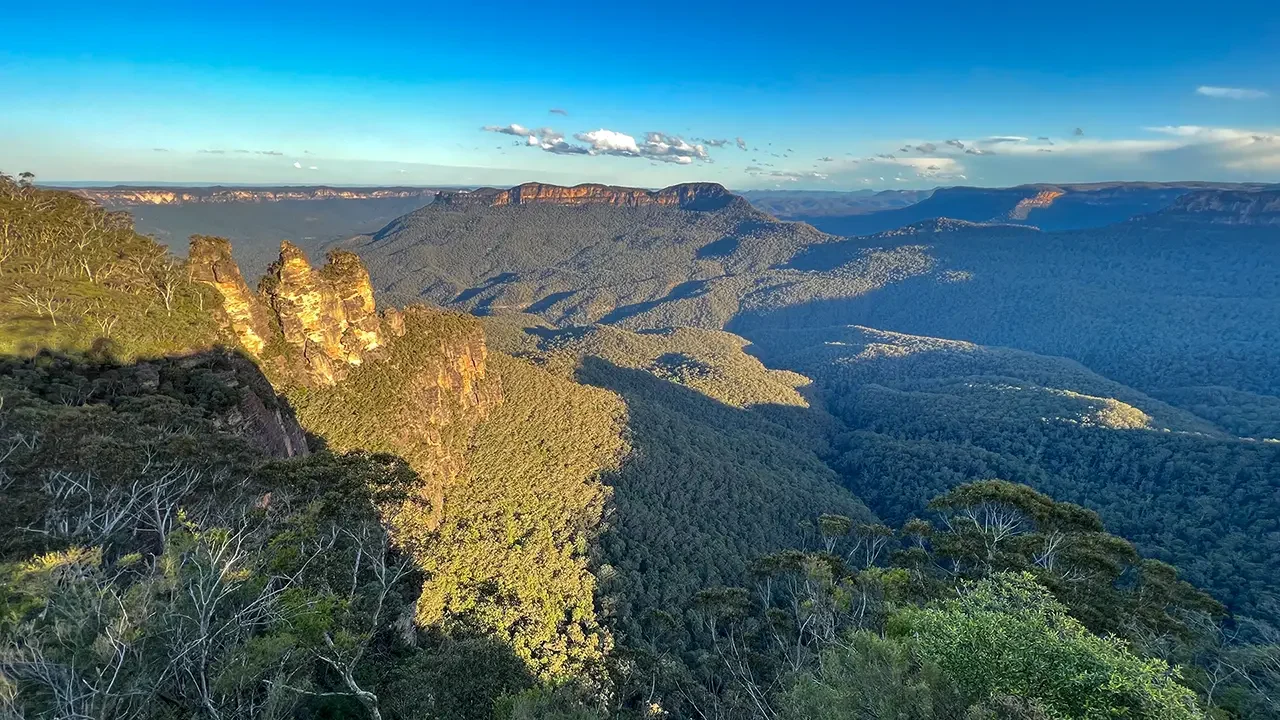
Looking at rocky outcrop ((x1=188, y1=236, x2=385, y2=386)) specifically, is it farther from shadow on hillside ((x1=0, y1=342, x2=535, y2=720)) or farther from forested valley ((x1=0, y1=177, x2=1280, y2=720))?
shadow on hillside ((x1=0, y1=342, x2=535, y2=720))

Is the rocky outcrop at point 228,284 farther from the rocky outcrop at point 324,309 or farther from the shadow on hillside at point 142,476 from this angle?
the shadow on hillside at point 142,476

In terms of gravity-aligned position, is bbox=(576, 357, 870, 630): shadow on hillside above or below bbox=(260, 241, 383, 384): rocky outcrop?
below

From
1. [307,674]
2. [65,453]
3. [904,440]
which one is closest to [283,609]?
[307,674]

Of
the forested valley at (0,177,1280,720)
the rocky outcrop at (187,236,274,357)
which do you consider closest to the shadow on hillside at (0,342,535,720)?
the forested valley at (0,177,1280,720)

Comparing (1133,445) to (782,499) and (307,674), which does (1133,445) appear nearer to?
(782,499)

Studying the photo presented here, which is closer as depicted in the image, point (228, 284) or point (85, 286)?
point (85, 286)

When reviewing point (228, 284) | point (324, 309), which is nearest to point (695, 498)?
point (324, 309)

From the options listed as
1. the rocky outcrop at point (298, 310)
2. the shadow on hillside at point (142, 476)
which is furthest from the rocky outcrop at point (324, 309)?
the shadow on hillside at point (142, 476)

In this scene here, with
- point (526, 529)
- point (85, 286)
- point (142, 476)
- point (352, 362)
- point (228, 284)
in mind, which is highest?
point (85, 286)

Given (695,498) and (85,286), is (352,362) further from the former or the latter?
(695,498)
